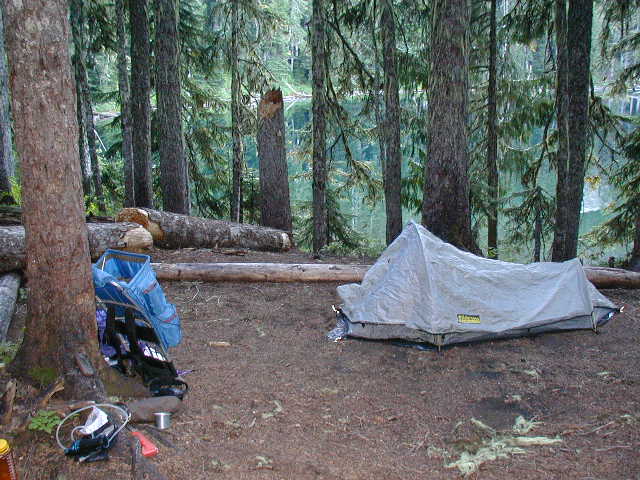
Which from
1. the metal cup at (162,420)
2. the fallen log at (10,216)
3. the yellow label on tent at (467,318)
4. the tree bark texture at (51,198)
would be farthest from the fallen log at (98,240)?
the yellow label on tent at (467,318)

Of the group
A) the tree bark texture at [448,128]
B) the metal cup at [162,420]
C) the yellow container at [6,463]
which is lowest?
the metal cup at [162,420]

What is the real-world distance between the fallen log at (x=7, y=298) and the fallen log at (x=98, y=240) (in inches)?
8.3

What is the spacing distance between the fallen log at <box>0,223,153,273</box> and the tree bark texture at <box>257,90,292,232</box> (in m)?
3.47

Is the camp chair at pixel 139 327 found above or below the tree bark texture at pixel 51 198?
below

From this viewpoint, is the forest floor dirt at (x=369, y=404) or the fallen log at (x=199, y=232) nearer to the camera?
→ the forest floor dirt at (x=369, y=404)

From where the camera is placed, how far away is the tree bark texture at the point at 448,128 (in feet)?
25.2

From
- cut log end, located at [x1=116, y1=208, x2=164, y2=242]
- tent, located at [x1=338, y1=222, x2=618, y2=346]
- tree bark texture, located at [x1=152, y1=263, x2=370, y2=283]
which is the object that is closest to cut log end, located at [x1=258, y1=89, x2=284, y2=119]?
cut log end, located at [x1=116, y1=208, x2=164, y2=242]

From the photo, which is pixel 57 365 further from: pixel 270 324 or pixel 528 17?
pixel 528 17

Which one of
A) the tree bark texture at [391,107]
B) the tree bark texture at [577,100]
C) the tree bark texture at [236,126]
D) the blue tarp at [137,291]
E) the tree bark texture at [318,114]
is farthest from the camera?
the tree bark texture at [236,126]

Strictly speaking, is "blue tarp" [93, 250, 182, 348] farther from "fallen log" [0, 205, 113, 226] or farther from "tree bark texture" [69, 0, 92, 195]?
"tree bark texture" [69, 0, 92, 195]

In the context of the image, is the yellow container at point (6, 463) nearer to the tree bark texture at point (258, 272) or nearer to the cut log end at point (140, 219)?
the tree bark texture at point (258, 272)

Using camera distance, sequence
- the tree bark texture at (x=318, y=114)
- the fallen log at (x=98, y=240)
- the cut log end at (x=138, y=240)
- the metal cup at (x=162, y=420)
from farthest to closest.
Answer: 1. the tree bark texture at (x=318, y=114)
2. the cut log end at (x=138, y=240)
3. the fallen log at (x=98, y=240)
4. the metal cup at (x=162, y=420)

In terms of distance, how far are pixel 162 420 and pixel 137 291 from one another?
3.55 ft

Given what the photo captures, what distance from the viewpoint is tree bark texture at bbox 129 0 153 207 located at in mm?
10461
